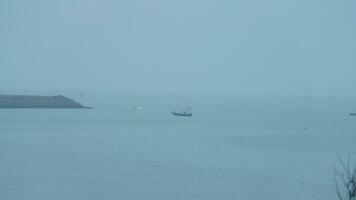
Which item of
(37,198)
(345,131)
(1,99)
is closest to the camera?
(37,198)

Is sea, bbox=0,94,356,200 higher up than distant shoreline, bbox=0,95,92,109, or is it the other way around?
distant shoreline, bbox=0,95,92,109

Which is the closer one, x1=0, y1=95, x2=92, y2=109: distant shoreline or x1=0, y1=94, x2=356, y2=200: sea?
x1=0, y1=94, x2=356, y2=200: sea

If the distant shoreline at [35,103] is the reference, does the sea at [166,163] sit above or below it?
below

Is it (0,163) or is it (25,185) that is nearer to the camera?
(25,185)

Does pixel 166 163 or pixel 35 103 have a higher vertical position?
pixel 35 103

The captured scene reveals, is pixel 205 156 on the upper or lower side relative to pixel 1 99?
lower

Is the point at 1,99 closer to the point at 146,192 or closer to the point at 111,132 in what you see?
the point at 111,132

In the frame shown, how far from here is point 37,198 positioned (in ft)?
62.5

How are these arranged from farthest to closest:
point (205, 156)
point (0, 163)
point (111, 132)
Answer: point (111, 132) < point (205, 156) < point (0, 163)

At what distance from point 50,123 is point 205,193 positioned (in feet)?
118

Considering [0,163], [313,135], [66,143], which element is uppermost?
[313,135]

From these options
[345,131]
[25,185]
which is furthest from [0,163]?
[345,131]

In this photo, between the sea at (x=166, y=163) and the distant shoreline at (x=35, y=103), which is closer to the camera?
the sea at (x=166, y=163)

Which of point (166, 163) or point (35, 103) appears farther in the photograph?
point (35, 103)
